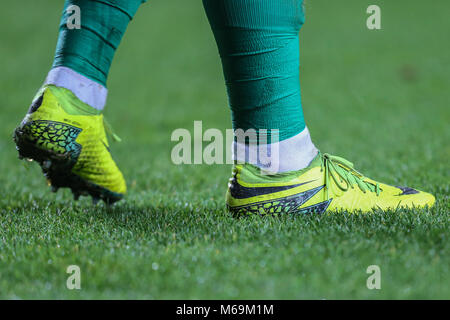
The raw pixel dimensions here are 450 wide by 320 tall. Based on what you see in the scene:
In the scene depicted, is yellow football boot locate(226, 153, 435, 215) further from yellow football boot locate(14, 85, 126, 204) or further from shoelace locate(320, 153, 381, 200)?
yellow football boot locate(14, 85, 126, 204)

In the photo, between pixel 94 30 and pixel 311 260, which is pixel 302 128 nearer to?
pixel 311 260

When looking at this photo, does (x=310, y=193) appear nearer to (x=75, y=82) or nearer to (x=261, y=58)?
(x=261, y=58)

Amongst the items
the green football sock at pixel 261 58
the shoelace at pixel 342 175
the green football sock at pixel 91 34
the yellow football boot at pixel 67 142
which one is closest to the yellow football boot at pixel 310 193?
the shoelace at pixel 342 175

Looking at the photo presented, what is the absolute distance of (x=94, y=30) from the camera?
1.69 m

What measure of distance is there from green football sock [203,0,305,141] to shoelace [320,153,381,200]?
0.54 feet

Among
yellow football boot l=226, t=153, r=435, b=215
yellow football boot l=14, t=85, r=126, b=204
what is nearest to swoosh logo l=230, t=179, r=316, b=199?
yellow football boot l=226, t=153, r=435, b=215

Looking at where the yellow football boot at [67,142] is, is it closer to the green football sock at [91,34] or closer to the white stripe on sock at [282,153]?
the green football sock at [91,34]

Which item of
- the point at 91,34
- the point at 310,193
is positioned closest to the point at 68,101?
the point at 91,34

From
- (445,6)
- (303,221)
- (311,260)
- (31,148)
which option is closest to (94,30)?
(31,148)

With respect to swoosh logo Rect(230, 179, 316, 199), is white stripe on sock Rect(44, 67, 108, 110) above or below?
above

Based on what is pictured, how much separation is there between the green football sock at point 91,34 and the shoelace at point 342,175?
809mm

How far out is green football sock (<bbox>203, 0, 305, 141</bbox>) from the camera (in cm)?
150

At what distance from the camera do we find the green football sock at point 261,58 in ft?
4.91

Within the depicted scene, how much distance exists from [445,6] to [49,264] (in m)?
10.4
